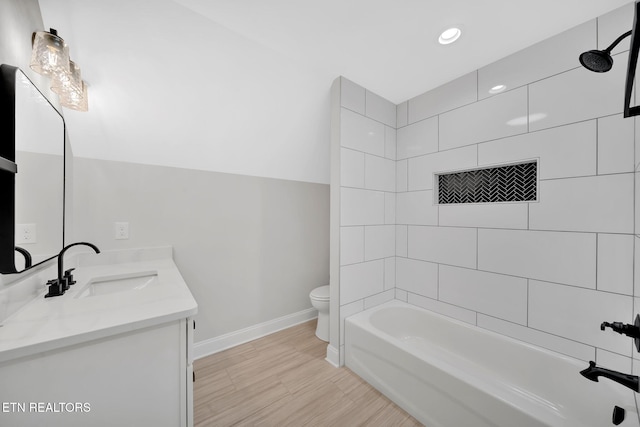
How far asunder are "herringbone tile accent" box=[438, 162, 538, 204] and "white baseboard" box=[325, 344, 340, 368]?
61.2 inches

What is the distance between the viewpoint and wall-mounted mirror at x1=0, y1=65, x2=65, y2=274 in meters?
0.80

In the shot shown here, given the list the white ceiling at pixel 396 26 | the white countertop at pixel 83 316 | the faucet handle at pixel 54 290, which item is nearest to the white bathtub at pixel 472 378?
the white countertop at pixel 83 316

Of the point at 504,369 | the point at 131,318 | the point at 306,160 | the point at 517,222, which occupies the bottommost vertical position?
the point at 504,369

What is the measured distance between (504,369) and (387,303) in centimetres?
90

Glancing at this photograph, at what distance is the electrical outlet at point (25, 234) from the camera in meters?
0.89

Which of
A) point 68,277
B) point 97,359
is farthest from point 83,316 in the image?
point 68,277

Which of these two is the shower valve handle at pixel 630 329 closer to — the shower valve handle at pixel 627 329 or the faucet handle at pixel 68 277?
the shower valve handle at pixel 627 329

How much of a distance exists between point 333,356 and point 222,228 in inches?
57.0

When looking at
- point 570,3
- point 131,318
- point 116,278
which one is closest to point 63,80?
point 116,278

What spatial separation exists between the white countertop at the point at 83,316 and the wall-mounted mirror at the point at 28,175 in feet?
0.59

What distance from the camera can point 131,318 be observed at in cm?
78

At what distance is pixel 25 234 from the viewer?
3.10 ft

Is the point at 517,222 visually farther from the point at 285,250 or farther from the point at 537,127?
the point at 285,250

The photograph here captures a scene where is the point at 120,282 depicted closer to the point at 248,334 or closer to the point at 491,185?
the point at 248,334
